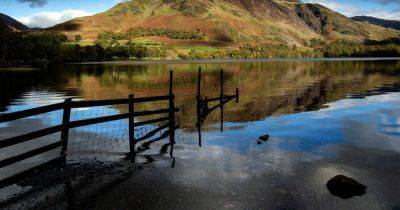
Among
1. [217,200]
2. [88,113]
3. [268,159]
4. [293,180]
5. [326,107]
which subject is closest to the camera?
[217,200]

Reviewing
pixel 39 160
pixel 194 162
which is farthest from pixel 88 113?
pixel 194 162

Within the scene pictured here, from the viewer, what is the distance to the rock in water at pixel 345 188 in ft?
53.6

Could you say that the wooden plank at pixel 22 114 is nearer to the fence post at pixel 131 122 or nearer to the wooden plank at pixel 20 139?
the wooden plank at pixel 20 139

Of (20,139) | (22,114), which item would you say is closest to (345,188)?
(20,139)

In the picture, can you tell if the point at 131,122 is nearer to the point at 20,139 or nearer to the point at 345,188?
the point at 20,139

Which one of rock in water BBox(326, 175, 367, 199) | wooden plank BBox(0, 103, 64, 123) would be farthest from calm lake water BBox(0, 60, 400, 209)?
wooden plank BBox(0, 103, 64, 123)

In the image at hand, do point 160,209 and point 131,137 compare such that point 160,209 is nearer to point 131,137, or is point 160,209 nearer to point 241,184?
point 241,184

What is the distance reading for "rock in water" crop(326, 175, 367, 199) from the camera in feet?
53.6

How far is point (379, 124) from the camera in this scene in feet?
113

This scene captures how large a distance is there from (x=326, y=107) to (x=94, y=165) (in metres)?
33.1

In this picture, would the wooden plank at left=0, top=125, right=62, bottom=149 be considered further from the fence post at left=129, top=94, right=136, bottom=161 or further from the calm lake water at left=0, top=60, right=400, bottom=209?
the fence post at left=129, top=94, right=136, bottom=161

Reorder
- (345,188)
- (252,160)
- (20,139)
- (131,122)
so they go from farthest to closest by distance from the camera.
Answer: (131,122) < (252,160) < (345,188) < (20,139)

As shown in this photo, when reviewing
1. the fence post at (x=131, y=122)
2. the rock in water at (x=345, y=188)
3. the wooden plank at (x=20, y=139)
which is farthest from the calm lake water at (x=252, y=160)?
the wooden plank at (x=20, y=139)

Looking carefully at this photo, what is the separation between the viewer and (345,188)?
54.4ft
